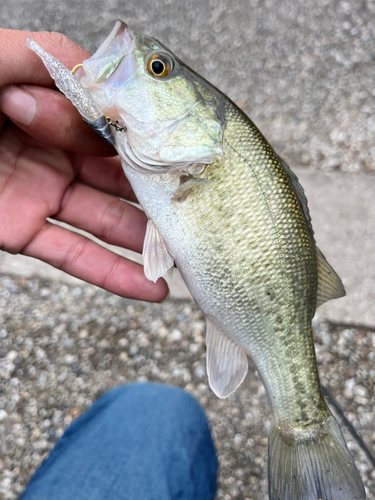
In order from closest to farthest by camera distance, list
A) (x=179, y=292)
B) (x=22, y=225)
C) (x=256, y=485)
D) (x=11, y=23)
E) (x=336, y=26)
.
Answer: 1. (x=22, y=225)
2. (x=256, y=485)
3. (x=179, y=292)
4. (x=336, y=26)
5. (x=11, y=23)

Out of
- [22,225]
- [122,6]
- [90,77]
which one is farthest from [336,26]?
[22,225]

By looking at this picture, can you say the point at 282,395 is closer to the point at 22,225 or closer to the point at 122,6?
the point at 22,225

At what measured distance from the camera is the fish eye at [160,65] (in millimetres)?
1090

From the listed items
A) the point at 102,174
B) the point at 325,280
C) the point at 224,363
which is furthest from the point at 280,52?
the point at 224,363

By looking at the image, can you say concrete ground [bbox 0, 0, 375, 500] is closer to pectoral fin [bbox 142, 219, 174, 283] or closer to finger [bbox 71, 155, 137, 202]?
finger [bbox 71, 155, 137, 202]

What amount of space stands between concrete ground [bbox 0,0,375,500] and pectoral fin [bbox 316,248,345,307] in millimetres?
672

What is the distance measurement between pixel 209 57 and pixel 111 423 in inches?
91.5

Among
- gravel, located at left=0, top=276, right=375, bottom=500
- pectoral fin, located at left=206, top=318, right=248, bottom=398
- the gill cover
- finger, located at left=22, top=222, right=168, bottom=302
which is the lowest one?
gravel, located at left=0, top=276, right=375, bottom=500

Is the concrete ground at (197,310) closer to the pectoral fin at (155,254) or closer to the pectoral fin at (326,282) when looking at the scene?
the pectoral fin at (326,282)

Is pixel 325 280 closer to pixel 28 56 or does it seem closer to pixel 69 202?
pixel 69 202

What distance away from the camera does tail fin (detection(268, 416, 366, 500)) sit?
1141mm

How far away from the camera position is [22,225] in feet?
4.55

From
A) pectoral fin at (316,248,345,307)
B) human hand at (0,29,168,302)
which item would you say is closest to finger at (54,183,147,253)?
human hand at (0,29,168,302)

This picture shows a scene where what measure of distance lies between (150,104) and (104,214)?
53 cm
